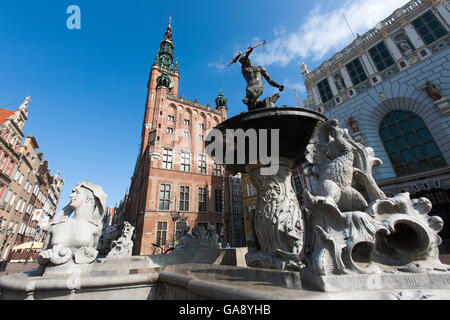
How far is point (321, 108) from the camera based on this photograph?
1634 centimetres

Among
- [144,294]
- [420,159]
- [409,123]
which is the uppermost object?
[409,123]

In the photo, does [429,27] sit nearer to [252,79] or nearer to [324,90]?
[324,90]

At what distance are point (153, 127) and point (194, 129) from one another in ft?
17.9

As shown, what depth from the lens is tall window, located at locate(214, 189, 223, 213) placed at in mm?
23516

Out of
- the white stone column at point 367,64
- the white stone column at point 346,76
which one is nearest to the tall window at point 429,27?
the white stone column at point 367,64

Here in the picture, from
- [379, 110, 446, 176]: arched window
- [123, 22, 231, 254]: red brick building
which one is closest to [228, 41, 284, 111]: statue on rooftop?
[379, 110, 446, 176]: arched window

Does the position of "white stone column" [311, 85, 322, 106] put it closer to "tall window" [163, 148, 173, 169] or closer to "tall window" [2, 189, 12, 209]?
"tall window" [163, 148, 173, 169]

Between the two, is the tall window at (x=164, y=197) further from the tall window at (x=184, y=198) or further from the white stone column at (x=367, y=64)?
the white stone column at (x=367, y=64)

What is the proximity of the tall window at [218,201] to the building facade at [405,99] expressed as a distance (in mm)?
15028

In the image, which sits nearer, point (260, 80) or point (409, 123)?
point (260, 80)

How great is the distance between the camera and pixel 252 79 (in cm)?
535

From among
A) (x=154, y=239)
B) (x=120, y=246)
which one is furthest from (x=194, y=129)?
(x=120, y=246)

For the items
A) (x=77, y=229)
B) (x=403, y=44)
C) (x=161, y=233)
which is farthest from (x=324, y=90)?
(x=161, y=233)

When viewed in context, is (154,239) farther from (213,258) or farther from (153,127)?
(213,258)
